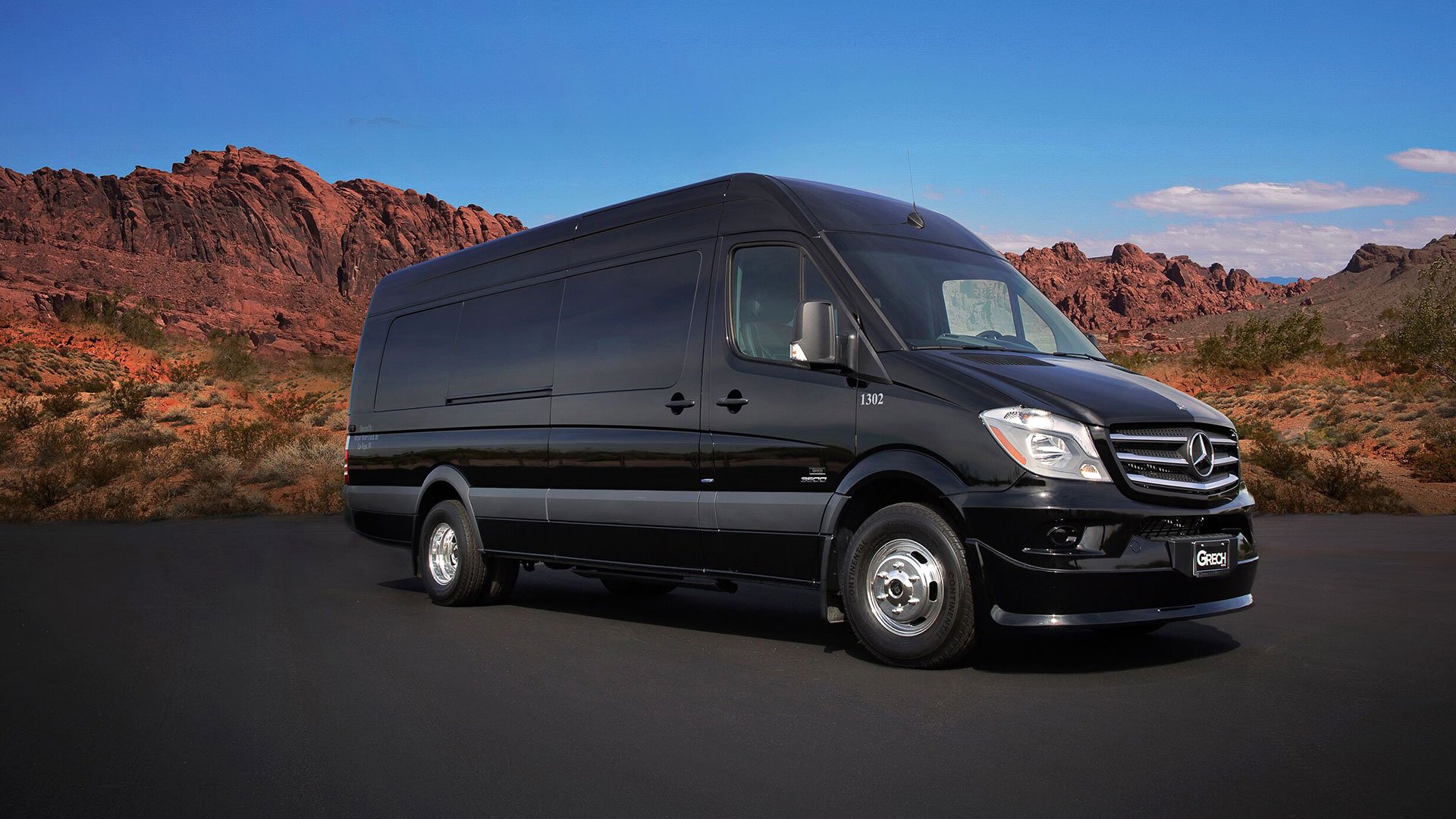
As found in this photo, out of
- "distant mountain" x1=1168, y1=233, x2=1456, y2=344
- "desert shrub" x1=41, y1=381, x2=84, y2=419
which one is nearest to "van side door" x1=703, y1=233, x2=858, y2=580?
"desert shrub" x1=41, y1=381, x2=84, y2=419

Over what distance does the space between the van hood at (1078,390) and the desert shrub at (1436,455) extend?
18.7 m

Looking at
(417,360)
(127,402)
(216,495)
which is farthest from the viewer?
(127,402)

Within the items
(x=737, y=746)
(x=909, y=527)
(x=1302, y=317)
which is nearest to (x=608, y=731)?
(x=737, y=746)

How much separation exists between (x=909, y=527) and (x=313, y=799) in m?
3.32

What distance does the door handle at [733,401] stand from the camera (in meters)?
7.52

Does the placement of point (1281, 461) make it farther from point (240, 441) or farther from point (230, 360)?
point (230, 360)

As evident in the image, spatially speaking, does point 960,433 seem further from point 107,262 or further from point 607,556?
point 107,262

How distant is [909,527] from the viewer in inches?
256

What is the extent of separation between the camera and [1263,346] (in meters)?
50.3

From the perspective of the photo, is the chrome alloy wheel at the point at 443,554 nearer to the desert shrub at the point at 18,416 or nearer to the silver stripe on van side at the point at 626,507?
the silver stripe on van side at the point at 626,507

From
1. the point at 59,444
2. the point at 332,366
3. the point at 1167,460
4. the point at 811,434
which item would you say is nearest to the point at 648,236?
the point at 811,434

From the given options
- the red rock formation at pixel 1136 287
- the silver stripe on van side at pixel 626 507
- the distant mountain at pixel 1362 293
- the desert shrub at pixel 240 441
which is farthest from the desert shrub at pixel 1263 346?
the red rock formation at pixel 1136 287

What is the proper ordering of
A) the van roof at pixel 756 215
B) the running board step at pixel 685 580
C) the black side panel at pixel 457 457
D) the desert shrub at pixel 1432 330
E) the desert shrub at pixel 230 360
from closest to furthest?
the van roof at pixel 756 215 < the running board step at pixel 685 580 < the black side panel at pixel 457 457 < the desert shrub at pixel 1432 330 < the desert shrub at pixel 230 360

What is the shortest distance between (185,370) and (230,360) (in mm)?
6191
